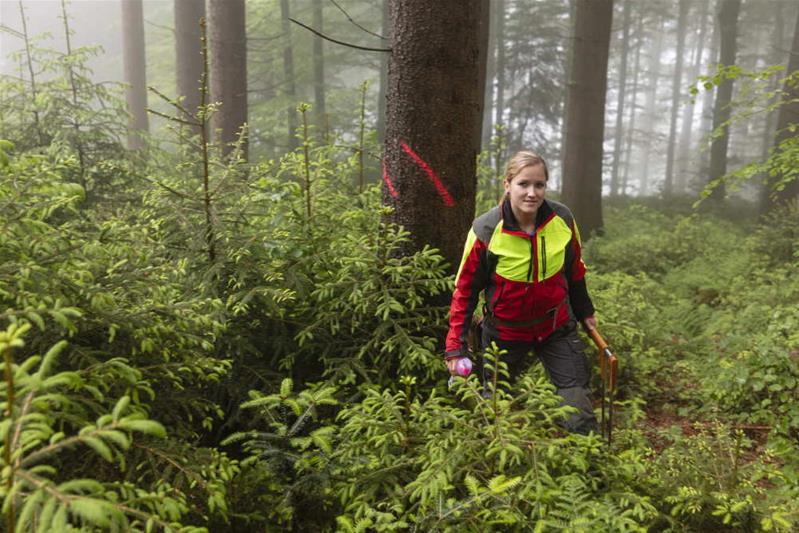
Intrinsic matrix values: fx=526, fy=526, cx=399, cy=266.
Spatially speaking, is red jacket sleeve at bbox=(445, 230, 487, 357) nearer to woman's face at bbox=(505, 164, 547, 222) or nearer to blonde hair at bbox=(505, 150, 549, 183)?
woman's face at bbox=(505, 164, 547, 222)

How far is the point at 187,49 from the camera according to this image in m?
12.0

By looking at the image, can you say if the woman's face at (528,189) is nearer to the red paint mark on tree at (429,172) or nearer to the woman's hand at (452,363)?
the red paint mark on tree at (429,172)

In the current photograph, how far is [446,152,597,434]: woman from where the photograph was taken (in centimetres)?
350

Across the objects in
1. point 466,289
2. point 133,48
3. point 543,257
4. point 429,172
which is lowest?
point 466,289

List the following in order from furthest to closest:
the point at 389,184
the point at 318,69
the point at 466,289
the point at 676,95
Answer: the point at 676,95 < the point at 318,69 < the point at 389,184 < the point at 466,289

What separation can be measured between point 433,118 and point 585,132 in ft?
28.2

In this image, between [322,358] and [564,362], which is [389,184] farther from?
[564,362]

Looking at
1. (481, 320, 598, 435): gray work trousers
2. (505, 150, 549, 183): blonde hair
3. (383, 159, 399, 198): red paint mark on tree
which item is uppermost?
(505, 150, 549, 183): blonde hair

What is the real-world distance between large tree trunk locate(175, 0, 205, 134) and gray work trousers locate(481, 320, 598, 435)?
34.8 feet

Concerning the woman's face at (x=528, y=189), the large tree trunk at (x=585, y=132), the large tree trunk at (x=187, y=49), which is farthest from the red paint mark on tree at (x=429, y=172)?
the large tree trunk at (x=187, y=49)

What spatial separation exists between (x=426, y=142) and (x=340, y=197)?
1.01m

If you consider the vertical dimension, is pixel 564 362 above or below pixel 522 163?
below

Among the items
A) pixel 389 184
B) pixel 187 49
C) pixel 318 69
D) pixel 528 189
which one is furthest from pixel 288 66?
pixel 528 189

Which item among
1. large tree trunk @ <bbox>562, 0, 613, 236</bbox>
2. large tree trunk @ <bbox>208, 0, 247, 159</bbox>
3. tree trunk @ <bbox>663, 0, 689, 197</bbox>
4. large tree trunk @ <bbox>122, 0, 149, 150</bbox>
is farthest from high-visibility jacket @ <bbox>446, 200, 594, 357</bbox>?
tree trunk @ <bbox>663, 0, 689, 197</bbox>
